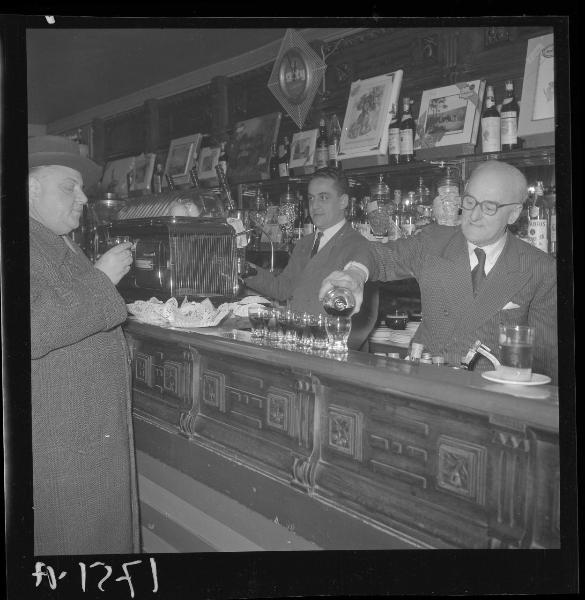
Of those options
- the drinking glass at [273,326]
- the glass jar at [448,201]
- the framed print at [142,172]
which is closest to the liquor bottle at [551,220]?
the glass jar at [448,201]

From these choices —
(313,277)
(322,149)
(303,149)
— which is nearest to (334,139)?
(322,149)

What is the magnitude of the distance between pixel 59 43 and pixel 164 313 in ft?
3.65

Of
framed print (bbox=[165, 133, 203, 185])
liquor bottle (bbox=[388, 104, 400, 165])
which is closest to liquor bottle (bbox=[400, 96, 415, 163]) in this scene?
liquor bottle (bbox=[388, 104, 400, 165])

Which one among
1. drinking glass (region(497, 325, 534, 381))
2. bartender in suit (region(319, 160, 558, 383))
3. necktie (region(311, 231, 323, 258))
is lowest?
drinking glass (region(497, 325, 534, 381))

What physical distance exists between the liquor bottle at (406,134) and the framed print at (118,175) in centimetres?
296

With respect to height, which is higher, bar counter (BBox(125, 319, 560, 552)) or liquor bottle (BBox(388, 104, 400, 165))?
liquor bottle (BBox(388, 104, 400, 165))

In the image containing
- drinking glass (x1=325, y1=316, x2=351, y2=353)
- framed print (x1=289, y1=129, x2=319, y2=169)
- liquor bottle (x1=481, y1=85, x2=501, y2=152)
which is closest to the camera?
drinking glass (x1=325, y1=316, x2=351, y2=353)

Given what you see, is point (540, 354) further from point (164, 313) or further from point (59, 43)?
point (59, 43)

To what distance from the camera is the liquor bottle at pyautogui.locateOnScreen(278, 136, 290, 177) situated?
425 cm

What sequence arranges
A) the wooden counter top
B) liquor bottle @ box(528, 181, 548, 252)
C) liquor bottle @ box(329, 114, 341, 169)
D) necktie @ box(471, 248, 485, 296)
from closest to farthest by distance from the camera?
the wooden counter top, necktie @ box(471, 248, 485, 296), liquor bottle @ box(528, 181, 548, 252), liquor bottle @ box(329, 114, 341, 169)

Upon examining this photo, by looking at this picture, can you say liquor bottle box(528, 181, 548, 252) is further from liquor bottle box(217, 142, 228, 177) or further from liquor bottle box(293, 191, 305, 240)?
liquor bottle box(217, 142, 228, 177)

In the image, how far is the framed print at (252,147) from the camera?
14.3 feet

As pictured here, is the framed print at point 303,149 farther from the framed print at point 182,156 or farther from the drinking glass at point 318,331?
the drinking glass at point 318,331

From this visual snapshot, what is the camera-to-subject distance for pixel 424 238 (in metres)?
2.56
